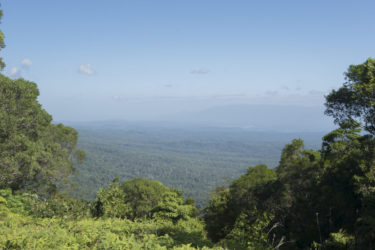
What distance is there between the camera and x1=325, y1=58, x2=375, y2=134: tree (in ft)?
28.7

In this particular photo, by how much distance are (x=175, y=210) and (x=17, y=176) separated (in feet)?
29.1

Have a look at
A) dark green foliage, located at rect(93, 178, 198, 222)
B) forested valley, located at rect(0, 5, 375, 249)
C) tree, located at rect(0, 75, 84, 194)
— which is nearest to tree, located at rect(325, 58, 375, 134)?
forested valley, located at rect(0, 5, 375, 249)

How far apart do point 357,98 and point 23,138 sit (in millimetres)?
15383

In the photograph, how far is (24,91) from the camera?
14.5 metres

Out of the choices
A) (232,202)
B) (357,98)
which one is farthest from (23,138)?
(357,98)

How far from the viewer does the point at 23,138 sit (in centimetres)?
1384

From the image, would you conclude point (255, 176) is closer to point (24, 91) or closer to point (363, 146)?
point (363, 146)

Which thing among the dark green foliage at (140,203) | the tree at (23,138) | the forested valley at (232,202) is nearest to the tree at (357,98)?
the forested valley at (232,202)

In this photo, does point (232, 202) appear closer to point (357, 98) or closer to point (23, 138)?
point (357, 98)

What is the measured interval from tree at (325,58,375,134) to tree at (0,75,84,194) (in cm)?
1502

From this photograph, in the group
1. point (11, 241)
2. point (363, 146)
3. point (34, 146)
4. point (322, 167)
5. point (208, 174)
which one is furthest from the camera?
point (208, 174)

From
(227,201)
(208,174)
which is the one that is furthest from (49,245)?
(208,174)

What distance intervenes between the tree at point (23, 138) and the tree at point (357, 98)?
15.0 meters

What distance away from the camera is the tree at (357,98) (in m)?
8.74
